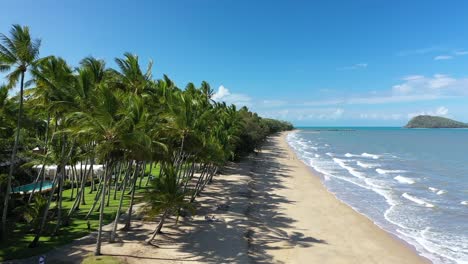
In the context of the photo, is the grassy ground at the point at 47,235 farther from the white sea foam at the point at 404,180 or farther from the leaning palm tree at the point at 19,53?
the white sea foam at the point at 404,180

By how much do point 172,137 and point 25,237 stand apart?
8.31 m

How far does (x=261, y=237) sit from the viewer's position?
17094mm

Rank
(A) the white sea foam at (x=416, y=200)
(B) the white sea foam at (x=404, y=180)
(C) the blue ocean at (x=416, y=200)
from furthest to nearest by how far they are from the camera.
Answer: (B) the white sea foam at (x=404, y=180) < (A) the white sea foam at (x=416, y=200) < (C) the blue ocean at (x=416, y=200)

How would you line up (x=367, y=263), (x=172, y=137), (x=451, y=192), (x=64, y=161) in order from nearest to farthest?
(x=367, y=263) < (x=64, y=161) < (x=172, y=137) < (x=451, y=192)

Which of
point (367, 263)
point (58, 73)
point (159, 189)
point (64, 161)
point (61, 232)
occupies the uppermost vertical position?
point (58, 73)

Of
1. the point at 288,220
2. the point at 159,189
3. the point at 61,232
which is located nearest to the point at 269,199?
the point at 288,220

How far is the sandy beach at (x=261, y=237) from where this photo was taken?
14164 mm

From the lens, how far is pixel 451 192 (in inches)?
1203

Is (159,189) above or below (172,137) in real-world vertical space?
below

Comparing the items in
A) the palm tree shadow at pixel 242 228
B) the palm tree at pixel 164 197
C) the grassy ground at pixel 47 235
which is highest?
the palm tree at pixel 164 197

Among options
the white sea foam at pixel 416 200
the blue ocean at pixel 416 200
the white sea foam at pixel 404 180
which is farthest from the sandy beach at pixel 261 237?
the white sea foam at pixel 404 180

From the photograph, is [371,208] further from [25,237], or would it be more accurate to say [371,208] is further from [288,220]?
[25,237]

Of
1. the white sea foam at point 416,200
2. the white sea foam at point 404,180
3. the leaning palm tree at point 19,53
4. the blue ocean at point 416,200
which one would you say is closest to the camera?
the leaning palm tree at point 19,53

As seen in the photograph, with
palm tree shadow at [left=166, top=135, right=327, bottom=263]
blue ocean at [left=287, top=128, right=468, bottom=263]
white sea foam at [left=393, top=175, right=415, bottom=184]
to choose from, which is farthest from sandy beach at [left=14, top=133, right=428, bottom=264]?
white sea foam at [left=393, top=175, right=415, bottom=184]
